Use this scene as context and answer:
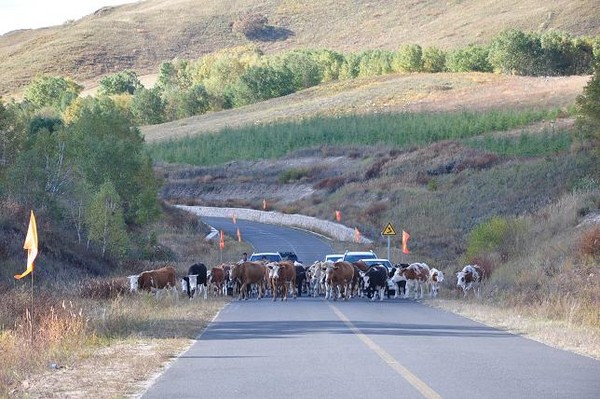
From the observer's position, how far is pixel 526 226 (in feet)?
159

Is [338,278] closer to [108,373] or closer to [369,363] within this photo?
[369,363]

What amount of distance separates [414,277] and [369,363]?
2158 centimetres

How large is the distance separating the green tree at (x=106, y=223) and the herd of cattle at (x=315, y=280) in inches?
266

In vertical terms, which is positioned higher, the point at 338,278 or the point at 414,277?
the point at 338,278

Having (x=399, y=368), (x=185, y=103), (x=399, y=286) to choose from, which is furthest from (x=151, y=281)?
(x=185, y=103)

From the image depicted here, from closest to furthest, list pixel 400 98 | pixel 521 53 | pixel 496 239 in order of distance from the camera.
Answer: pixel 496 239 → pixel 400 98 → pixel 521 53

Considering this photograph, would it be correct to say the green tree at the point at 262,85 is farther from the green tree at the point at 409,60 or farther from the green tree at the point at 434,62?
the green tree at the point at 434,62

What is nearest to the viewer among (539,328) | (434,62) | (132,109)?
(539,328)

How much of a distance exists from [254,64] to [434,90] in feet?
172

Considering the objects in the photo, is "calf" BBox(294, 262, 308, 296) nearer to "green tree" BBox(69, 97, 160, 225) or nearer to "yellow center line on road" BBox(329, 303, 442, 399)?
"green tree" BBox(69, 97, 160, 225)

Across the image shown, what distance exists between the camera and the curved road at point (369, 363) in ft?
46.1

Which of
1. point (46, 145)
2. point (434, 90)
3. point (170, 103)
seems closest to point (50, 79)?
point (170, 103)

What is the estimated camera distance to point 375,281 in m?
36.9

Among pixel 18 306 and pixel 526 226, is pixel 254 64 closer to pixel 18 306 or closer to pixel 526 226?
pixel 526 226
